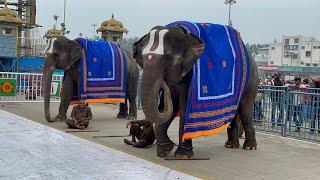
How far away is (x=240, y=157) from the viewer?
807 cm

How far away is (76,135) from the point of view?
983cm

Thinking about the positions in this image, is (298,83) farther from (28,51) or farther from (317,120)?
(28,51)

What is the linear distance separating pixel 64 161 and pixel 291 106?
5578 millimetres

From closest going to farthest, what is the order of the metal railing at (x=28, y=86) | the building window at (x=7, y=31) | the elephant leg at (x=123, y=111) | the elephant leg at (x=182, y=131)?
the elephant leg at (x=182, y=131) < the elephant leg at (x=123, y=111) < the metal railing at (x=28, y=86) < the building window at (x=7, y=31)

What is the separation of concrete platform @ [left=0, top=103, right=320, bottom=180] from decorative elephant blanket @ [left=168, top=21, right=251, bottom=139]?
0.53m

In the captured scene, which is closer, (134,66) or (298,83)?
(298,83)

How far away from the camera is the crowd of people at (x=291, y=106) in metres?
10.2

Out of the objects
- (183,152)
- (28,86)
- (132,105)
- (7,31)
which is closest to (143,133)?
(183,152)

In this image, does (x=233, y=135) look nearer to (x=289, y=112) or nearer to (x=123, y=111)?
(x=289, y=112)

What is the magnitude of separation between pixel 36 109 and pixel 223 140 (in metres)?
6.92

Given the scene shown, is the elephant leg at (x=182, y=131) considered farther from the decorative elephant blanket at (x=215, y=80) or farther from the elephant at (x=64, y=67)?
the elephant at (x=64, y=67)

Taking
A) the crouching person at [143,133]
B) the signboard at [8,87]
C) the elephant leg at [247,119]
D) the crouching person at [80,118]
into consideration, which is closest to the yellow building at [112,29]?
the signboard at [8,87]

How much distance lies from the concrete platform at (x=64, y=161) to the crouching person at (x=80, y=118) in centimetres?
96

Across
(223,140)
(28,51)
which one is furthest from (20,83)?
(28,51)
